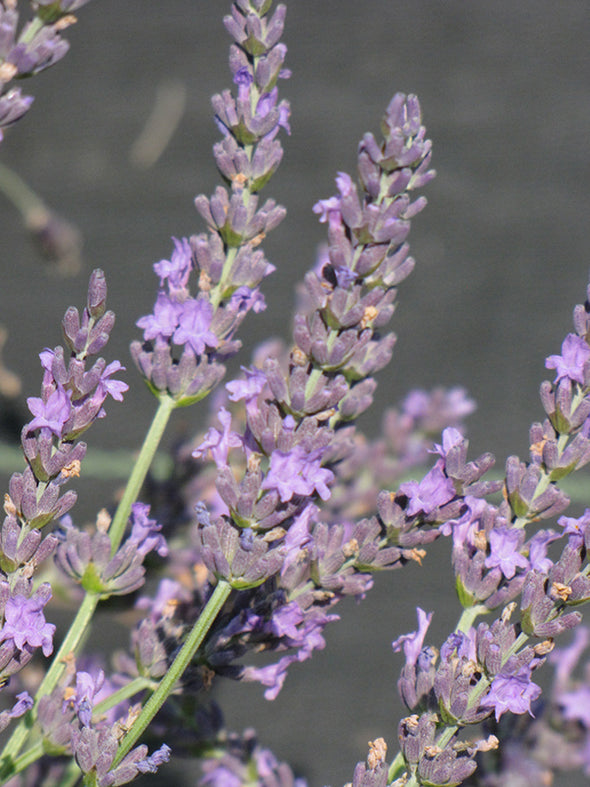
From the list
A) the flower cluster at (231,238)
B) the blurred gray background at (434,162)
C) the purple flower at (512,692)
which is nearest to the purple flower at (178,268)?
the flower cluster at (231,238)

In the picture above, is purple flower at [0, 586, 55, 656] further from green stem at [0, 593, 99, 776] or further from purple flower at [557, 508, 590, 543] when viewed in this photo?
purple flower at [557, 508, 590, 543]

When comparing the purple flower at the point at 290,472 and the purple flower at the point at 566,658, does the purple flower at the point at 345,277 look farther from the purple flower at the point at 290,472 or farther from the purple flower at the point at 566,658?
the purple flower at the point at 566,658

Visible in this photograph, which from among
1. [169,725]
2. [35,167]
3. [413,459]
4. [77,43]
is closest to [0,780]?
[169,725]

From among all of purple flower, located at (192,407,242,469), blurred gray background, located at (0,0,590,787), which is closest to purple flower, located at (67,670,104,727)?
purple flower, located at (192,407,242,469)

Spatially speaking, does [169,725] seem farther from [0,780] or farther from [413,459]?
[413,459]

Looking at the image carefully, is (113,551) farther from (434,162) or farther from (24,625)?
(434,162)

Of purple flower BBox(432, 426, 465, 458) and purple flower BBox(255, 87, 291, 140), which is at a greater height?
purple flower BBox(255, 87, 291, 140)
